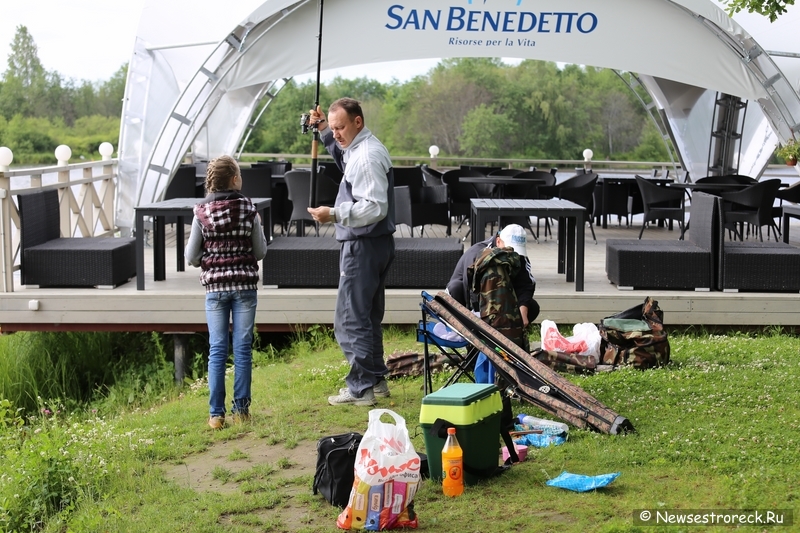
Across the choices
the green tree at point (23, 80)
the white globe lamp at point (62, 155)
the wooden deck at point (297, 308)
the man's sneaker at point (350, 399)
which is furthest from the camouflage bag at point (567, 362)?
the green tree at point (23, 80)

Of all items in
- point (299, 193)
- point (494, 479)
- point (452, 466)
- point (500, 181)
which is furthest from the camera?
point (500, 181)

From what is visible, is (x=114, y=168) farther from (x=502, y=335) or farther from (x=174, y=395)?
(x=502, y=335)

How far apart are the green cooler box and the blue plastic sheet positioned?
0.27 m

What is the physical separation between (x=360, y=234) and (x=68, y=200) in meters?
4.99

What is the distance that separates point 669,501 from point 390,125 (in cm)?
4440

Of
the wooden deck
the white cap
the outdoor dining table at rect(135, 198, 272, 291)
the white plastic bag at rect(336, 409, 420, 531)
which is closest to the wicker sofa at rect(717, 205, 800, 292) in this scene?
the wooden deck

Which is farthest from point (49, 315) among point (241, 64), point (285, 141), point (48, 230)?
point (285, 141)

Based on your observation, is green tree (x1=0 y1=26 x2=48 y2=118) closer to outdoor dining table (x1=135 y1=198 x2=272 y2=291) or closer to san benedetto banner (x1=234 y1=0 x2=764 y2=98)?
san benedetto banner (x1=234 y1=0 x2=764 y2=98)

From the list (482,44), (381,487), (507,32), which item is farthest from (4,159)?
(381,487)

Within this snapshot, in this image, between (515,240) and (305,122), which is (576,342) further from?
(305,122)

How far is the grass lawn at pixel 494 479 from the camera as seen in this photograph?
139 inches

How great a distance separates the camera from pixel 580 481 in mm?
3711

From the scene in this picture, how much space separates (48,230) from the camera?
7.68 meters

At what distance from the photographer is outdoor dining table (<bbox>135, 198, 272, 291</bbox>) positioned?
6.91m
